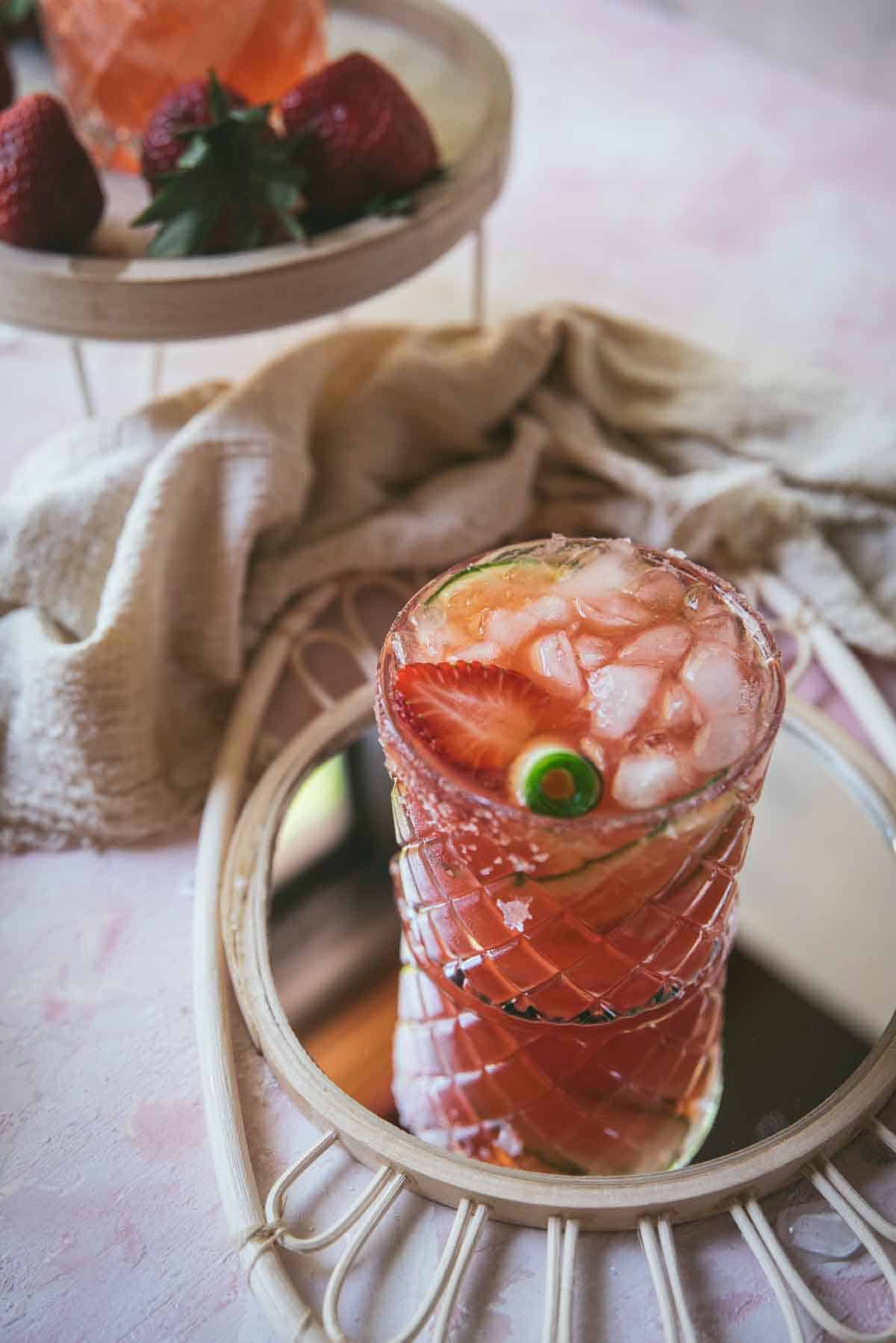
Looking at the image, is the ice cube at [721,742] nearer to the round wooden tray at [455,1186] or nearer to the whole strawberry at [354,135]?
the round wooden tray at [455,1186]

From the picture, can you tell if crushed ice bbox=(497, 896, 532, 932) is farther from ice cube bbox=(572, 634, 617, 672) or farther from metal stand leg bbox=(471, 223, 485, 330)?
metal stand leg bbox=(471, 223, 485, 330)

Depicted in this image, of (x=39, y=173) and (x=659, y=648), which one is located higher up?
(x=39, y=173)

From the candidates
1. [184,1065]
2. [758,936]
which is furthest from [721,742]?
[184,1065]

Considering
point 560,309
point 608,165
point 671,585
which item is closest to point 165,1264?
point 671,585

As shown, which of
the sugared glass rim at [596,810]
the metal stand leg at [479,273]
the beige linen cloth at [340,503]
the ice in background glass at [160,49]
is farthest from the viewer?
the metal stand leg at [479,273]

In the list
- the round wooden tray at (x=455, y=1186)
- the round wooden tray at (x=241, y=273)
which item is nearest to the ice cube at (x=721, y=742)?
the round wooden tray at (x=455, y=1186)

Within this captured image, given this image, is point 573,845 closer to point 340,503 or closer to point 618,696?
point 618,696

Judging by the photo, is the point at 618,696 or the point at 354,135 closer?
the point at 618,696
